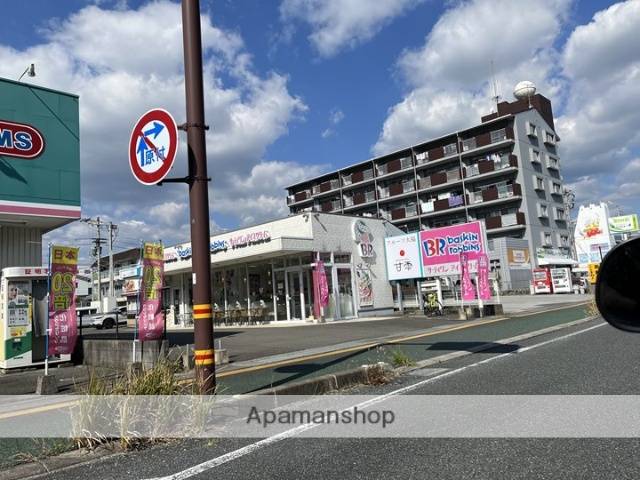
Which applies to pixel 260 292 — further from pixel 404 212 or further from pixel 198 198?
Answer: pixel 404 212

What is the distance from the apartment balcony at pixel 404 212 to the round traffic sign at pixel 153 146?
2123 inches

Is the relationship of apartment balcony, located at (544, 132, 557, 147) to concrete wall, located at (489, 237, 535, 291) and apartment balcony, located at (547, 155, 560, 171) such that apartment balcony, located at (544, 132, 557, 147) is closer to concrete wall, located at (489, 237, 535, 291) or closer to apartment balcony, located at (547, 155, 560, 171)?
apartment balcony, located at (547, 155, 560, 171)

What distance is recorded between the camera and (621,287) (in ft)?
6.15

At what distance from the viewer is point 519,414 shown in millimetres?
5797

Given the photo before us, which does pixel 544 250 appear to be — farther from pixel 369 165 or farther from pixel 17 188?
pixel 17 188

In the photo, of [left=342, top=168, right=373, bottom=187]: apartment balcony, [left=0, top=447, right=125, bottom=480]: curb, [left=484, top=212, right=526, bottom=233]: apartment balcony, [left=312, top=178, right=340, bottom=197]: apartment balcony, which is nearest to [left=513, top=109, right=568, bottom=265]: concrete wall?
[left=484, top=212, right=526, bottom=233]: apartment balcony

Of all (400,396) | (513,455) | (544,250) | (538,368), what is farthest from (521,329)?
(544,250)

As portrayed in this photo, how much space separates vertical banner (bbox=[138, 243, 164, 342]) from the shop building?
3.31 metres

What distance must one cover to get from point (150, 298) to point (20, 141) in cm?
529

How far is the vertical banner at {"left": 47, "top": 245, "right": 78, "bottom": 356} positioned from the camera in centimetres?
1127

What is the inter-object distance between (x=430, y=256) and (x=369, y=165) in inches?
1633

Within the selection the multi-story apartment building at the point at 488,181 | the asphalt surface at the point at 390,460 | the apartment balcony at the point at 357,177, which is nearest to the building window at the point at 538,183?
the multi-story apartment building at the point at 488,181

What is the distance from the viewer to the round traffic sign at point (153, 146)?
6.77m

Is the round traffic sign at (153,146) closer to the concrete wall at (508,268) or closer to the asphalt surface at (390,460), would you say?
the asphalt surface at (390,460)
